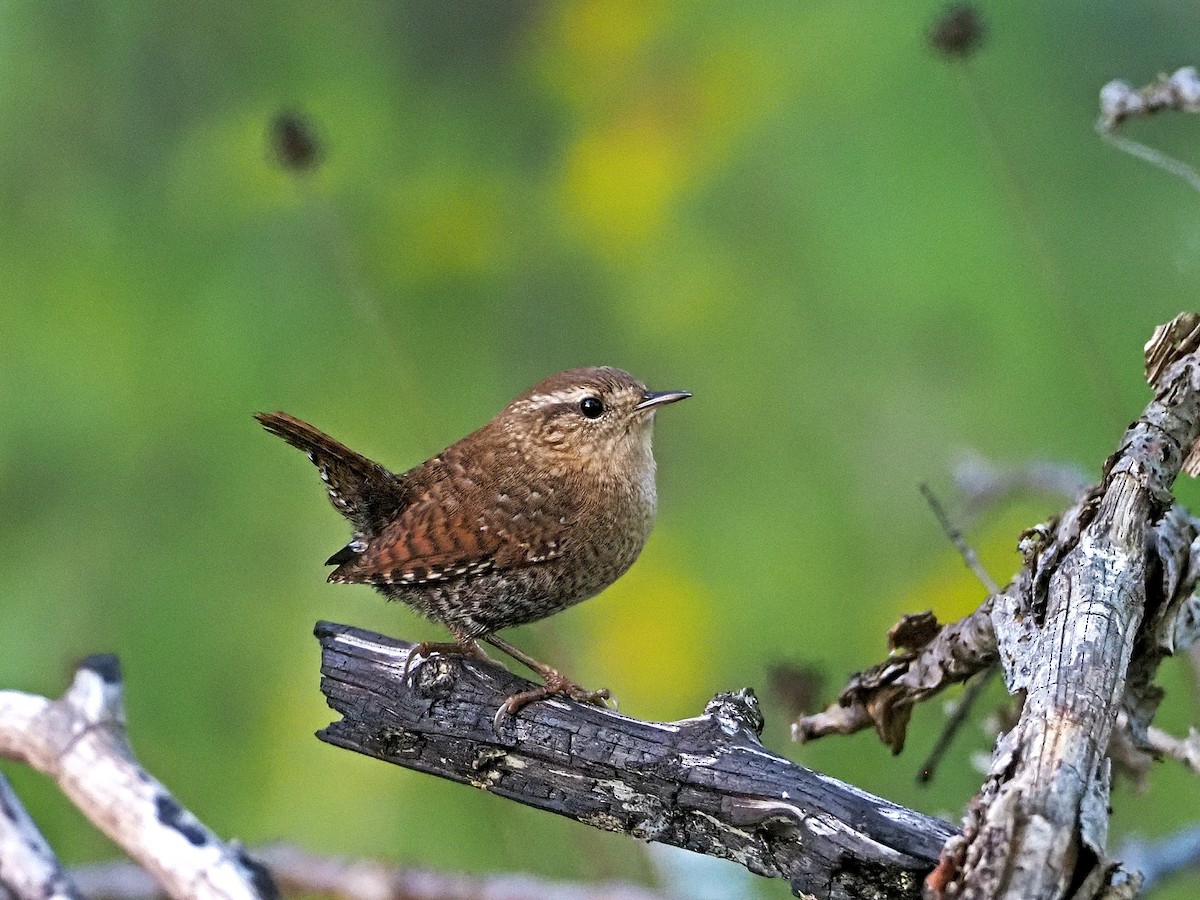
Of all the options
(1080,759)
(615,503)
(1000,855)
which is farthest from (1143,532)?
(615,503)

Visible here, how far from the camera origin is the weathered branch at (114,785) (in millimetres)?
1846

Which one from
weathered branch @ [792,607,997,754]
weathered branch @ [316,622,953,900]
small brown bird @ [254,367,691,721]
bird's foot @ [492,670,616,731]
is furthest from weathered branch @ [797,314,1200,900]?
small brown bird @ [254,367,691,721]

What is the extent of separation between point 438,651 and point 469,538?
0.19 meters

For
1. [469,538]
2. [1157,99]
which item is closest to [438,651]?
[469,538]

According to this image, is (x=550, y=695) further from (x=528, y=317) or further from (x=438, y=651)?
(x=528, y=317)

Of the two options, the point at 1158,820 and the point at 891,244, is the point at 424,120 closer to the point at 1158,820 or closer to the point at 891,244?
the point at 891,244

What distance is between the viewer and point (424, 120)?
303 cm

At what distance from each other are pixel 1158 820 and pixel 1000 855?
76.4 inches

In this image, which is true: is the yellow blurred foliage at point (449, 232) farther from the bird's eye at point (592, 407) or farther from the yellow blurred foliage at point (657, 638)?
the bird's eye at point (592, 407)

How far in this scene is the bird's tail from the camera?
1.82 meters

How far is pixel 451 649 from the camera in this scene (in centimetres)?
179

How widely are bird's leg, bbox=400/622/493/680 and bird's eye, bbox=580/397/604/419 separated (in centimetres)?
41

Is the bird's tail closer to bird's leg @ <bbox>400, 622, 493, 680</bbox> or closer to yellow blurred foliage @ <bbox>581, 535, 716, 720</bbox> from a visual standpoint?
bird's leg @ <bbox>400, 622, 493, 680</bbox>

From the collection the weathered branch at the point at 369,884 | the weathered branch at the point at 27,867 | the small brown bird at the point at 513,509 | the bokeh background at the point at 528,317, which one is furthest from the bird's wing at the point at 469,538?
the weathered branch at the point at 369,884
